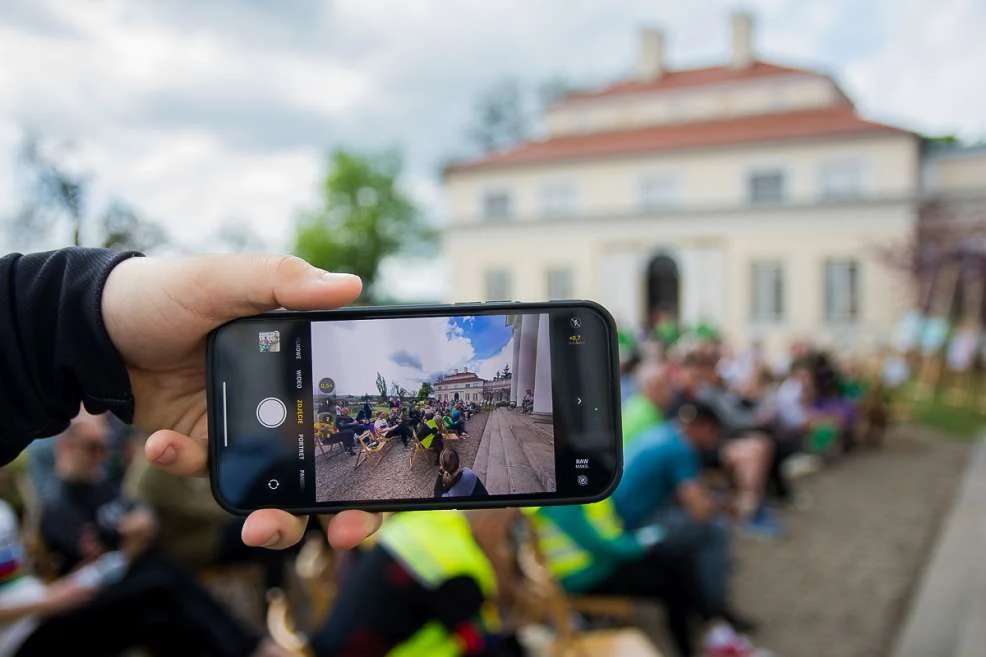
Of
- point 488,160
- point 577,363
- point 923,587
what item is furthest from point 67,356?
point 488,160

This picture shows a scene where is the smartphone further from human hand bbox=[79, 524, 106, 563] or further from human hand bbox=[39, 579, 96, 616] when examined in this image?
human hand bbox=[79, 524, 106, 563]

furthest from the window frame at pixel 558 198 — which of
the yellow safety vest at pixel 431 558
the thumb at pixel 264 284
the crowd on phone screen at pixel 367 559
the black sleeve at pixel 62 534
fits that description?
the thumb at pixel 264 284

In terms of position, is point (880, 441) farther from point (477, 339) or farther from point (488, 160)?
point (488, 160)

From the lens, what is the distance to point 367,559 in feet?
8.48

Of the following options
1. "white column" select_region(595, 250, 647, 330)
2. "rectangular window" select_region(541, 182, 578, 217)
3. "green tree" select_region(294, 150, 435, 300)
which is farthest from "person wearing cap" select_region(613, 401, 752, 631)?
"green tree" select_region(294, 150, 435, 300)

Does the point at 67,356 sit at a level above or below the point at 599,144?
below

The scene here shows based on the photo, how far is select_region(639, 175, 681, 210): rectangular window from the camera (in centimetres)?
2550

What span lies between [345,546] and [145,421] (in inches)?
18.5

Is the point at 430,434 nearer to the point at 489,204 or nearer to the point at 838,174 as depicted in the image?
the point at 838,174

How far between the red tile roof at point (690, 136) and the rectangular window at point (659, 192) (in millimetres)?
895

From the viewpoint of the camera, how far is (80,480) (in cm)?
353

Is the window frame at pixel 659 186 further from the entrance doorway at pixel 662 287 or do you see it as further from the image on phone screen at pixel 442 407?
the image on phone screen at pixel 442 407

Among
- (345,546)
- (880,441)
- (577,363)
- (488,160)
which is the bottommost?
(880,441)

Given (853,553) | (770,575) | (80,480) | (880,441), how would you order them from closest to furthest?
(80,480), (770,575), (853,553), (880,441)
